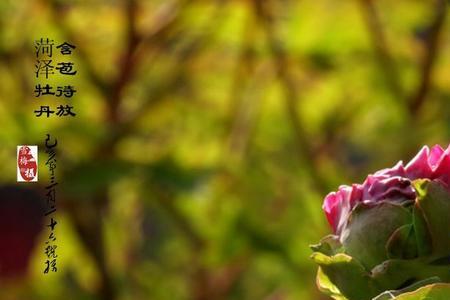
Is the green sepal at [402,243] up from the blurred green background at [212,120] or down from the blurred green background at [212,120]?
down

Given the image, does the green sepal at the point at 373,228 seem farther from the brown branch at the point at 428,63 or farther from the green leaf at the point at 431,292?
the brown branch at the point at 428,63

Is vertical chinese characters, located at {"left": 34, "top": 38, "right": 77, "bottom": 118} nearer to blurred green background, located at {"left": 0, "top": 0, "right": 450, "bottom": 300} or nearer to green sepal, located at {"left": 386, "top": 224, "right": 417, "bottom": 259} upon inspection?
blurred green background, located at {"left": 0, "top": 0, "right": 450, "bottom": 300}

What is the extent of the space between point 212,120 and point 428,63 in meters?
0.40

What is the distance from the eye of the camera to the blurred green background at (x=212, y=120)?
1.56 meters

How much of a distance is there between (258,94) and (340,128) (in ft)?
0.74

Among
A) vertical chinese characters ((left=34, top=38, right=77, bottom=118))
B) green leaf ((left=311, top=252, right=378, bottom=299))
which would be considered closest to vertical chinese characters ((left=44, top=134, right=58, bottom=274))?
vertical chinese characters ((left=34, top=38, right=77, bottom=118))

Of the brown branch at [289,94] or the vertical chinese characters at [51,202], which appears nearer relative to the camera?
the vertical chinese characters at [51,202]

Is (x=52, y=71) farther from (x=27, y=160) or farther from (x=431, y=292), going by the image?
(x=431, y=292)

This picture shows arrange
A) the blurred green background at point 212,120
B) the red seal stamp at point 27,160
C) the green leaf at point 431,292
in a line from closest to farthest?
1. the green leaf at point 431,292
2. the red seal stamp at point 27,160
3. the blurred green background at point 212,120

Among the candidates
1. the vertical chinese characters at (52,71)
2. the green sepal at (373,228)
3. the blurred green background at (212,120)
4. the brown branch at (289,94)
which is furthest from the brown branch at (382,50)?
the green sepal at (373,228)

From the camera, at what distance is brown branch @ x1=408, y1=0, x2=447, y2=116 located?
1.58 meters

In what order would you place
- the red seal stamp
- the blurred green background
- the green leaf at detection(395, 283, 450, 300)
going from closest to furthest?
the green leaf at detection(395, 283, 450, 300), the red seal stamp, the blurred green background

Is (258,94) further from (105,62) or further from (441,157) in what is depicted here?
(441,157)

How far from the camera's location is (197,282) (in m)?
1.76
